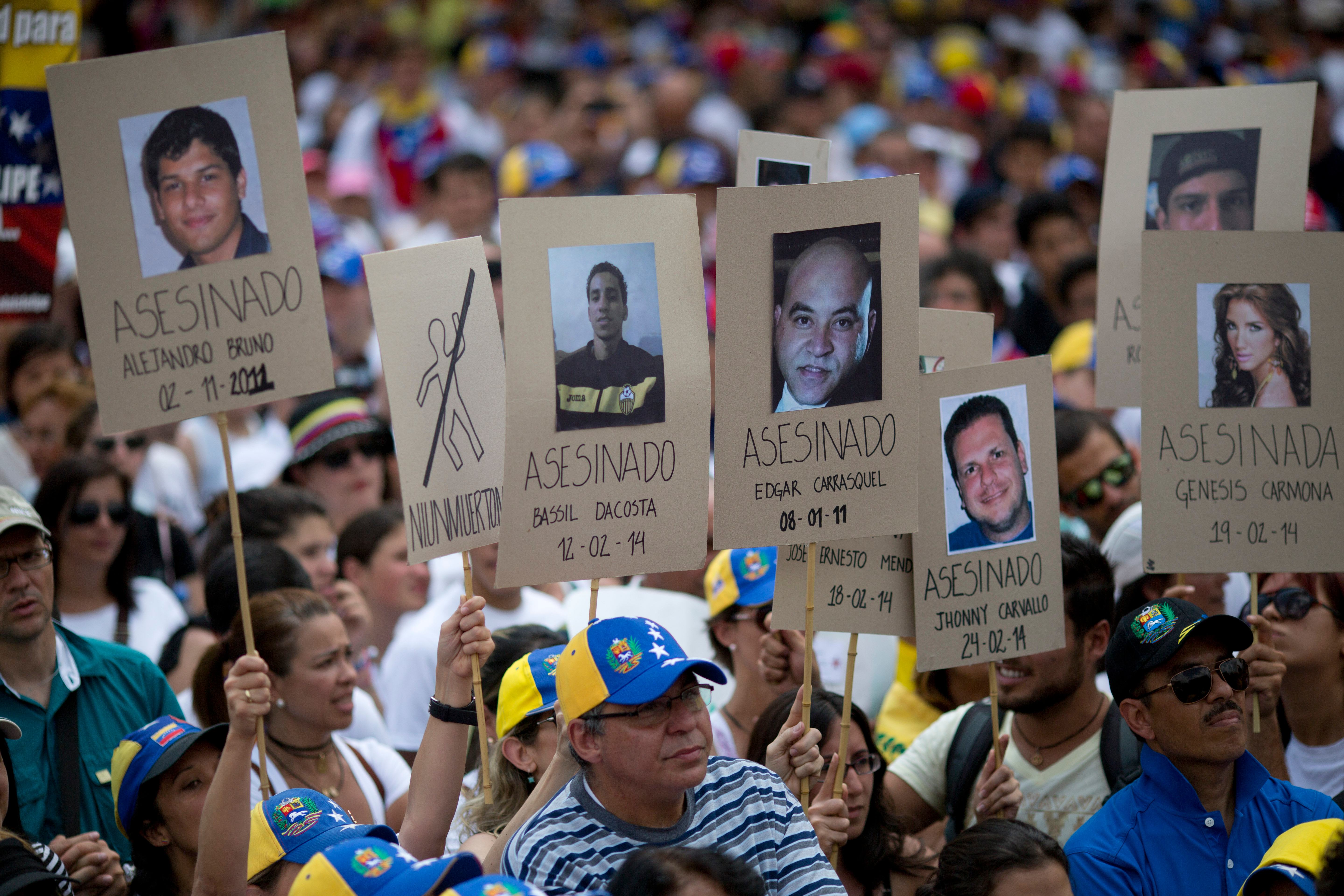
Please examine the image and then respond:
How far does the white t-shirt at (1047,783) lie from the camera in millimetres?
4203

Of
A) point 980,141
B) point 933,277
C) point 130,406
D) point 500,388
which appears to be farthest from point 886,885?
point 980,141

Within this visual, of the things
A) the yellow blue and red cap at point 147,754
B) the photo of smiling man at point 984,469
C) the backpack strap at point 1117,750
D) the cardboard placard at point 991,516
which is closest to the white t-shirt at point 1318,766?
the backpack strap at point 1117,750

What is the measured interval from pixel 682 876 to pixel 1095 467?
3677 mm

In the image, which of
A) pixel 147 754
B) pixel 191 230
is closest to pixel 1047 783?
pixel 147 754

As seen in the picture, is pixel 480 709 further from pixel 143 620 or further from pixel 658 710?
pixel 143 620

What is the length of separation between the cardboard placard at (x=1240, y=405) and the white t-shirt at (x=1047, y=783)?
0.65 metres

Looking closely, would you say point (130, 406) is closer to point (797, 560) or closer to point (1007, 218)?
point (797, 560)

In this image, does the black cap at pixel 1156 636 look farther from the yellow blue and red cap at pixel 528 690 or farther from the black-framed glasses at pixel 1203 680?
the yellow blue and red cap at pixel 528 690

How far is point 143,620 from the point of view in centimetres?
598

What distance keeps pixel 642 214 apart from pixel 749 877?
1.87 m

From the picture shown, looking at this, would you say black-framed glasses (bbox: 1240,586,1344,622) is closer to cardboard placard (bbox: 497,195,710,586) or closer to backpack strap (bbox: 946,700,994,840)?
backpack strap (bbox: 946,700,994,840)

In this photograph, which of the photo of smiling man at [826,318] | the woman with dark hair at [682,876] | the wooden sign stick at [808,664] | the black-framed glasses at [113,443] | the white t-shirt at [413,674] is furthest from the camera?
the black-framed glasses at [113,443]

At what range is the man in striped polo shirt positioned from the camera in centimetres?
305

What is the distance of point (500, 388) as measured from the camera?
13.5 feet
